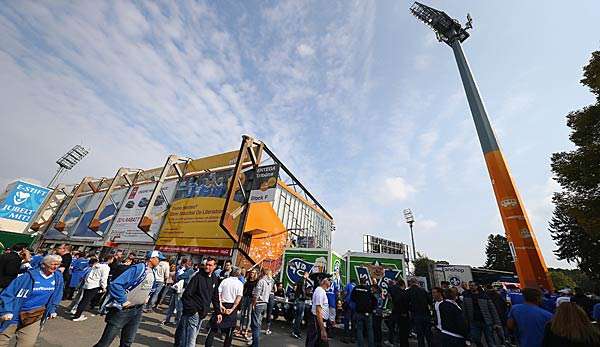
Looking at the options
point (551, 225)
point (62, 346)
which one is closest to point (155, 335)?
point (62, 346)

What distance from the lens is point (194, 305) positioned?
4.14 m

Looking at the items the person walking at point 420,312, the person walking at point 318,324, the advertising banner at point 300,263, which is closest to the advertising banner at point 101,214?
the advertising banner at point 300,263

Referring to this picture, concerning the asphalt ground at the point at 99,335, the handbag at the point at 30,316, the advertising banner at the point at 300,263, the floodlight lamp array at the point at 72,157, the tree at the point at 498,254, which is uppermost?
the floodlight lamp array at the point at 72,157

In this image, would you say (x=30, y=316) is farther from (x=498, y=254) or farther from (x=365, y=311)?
(x=498, y=254)

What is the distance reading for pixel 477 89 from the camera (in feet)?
49.7

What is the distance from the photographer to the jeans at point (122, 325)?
3424 mm

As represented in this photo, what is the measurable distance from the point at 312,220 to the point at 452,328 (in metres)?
20.6

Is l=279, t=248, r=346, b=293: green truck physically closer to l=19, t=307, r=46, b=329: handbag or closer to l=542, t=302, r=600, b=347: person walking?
l=542, t=302, r=600, b=347: person walking

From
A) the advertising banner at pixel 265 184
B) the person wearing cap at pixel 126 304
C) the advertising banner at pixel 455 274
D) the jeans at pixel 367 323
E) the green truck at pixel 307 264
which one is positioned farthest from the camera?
the advertising banner at pixel 455 274

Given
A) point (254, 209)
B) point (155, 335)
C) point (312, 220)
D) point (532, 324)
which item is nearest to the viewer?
point (532, 324)

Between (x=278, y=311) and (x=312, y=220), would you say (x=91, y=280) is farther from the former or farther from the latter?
(x=312, y=220)

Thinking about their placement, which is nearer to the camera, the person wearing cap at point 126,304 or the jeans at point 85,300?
the person wearing cap at point 126,304

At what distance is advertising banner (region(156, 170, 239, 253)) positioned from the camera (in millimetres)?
17609

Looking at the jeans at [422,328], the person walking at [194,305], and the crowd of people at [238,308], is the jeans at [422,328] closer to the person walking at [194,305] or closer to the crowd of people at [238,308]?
the crowd of people at [238,308]
